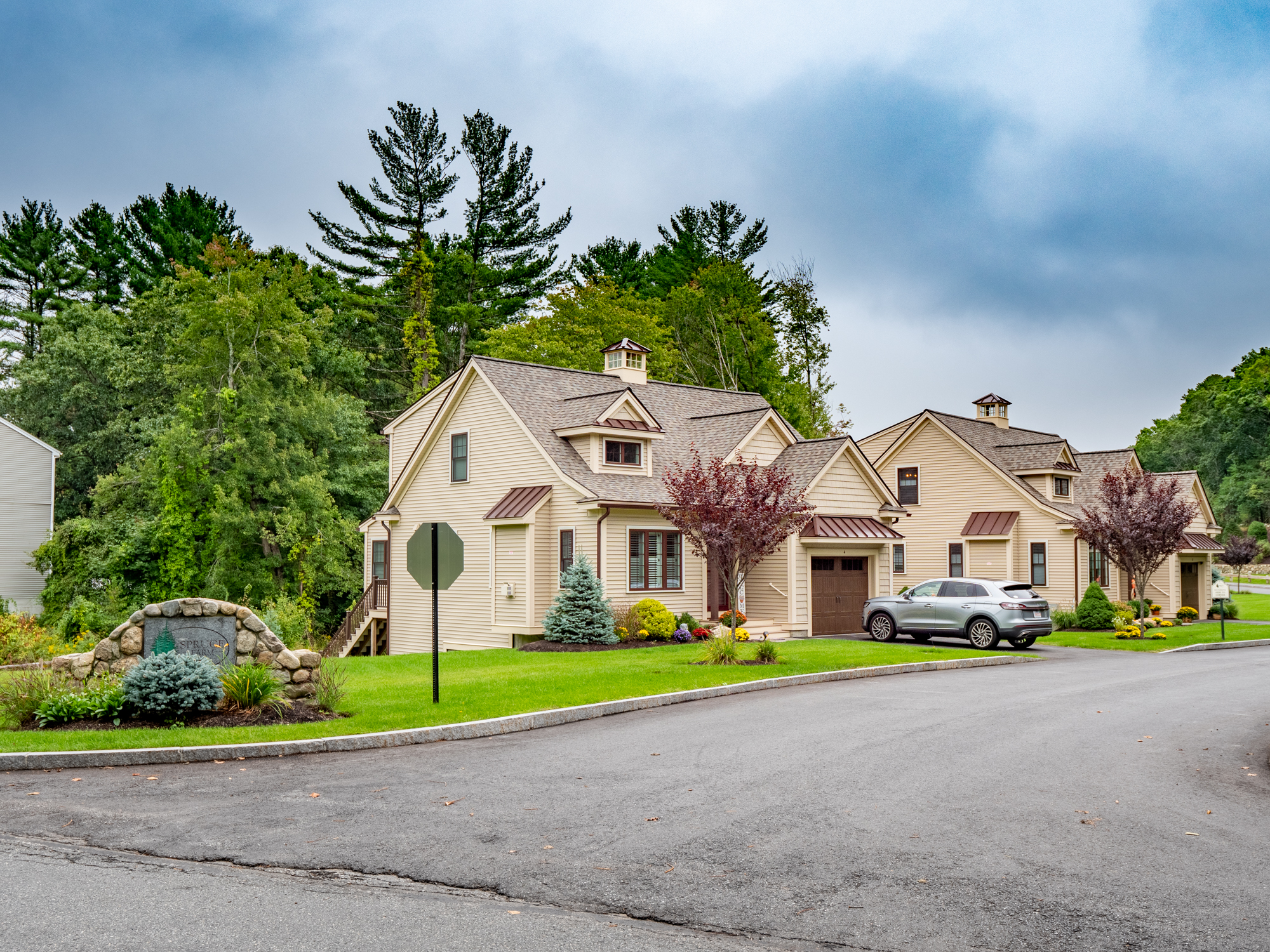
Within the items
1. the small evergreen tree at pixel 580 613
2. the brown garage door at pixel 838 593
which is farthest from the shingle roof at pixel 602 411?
the brown garage door at pixel 838 593

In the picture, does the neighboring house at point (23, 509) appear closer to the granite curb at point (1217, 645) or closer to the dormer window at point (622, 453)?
the dormer window at point (622, 453)

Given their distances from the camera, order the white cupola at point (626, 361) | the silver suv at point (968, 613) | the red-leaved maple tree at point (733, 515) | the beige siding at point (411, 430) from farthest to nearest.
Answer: the white cupola at point (626, 361), the beige siding at point (411, 430), the silver suv at point (968, 613), the red-leaved maple tree at point (733, 515)

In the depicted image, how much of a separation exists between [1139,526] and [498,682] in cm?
2308

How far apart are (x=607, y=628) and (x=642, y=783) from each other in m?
15.7

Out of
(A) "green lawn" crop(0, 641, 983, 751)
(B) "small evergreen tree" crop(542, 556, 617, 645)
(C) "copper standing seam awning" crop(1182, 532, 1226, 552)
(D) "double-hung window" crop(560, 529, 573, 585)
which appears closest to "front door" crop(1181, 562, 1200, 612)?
(C) "copper standing seam awning" crop(1182, 532, 1226, 552)

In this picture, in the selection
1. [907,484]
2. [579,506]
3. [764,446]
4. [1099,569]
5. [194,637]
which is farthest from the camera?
[907,484]

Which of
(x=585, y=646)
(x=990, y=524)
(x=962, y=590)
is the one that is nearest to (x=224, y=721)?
(x=585, y=646)

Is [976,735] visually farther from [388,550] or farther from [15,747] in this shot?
[388,550]

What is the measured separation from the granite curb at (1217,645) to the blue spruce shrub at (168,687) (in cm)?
2342

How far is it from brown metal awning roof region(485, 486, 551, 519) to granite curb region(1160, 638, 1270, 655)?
53.7 feet

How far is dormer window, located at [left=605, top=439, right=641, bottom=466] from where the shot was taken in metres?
28.8

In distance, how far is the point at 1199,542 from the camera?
139 feet

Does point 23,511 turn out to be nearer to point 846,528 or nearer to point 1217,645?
point 846,528

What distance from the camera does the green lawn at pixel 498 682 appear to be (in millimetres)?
11766
